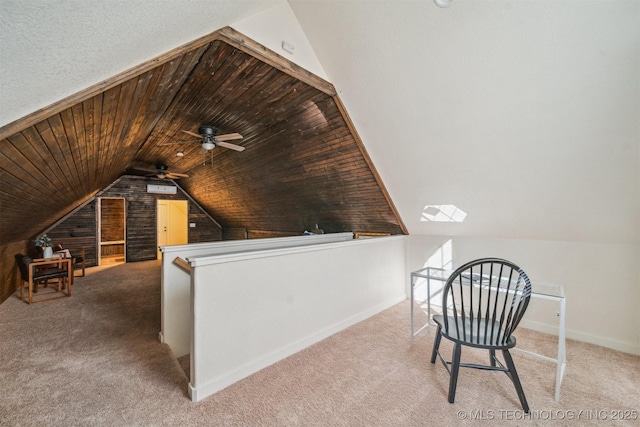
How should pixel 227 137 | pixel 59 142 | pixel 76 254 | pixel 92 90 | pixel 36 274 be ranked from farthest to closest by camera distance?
pixel 76 254 < pixel 36 274 < pixel 227 137 < pixel 59 142 < pixel 92 90

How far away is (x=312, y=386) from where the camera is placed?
2039 mm

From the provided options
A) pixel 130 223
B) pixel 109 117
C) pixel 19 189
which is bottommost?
pixel 130 223

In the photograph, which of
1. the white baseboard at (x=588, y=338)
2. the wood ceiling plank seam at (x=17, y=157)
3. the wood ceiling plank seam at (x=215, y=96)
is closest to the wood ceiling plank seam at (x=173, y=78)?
the wood ceiling plank seam at (x=215, y=96)

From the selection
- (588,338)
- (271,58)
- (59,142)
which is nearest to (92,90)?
(59,142)

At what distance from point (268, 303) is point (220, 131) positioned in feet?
9.07

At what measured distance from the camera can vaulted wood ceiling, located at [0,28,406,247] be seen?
1.93 meters

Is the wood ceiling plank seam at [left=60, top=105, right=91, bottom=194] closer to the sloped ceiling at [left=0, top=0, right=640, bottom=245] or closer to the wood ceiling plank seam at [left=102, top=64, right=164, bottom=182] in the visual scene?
the wood ceiling plank seam at [left=102, top=64, right=164, bottom=182]

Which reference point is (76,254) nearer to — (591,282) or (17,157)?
(17,157)

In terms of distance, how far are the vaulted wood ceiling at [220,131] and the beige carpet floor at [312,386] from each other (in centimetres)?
159

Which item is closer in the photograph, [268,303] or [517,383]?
[517,383]

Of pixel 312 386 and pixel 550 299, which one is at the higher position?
pixel 550 299

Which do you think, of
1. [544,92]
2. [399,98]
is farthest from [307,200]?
[544,92]

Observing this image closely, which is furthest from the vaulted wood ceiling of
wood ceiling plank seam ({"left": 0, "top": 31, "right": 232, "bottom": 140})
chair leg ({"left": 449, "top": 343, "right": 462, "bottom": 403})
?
chair leg ({"left": 449, "top": 343, "right": 462, "bottom": 403})

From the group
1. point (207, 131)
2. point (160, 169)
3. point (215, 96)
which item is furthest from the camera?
point (160, 169)
